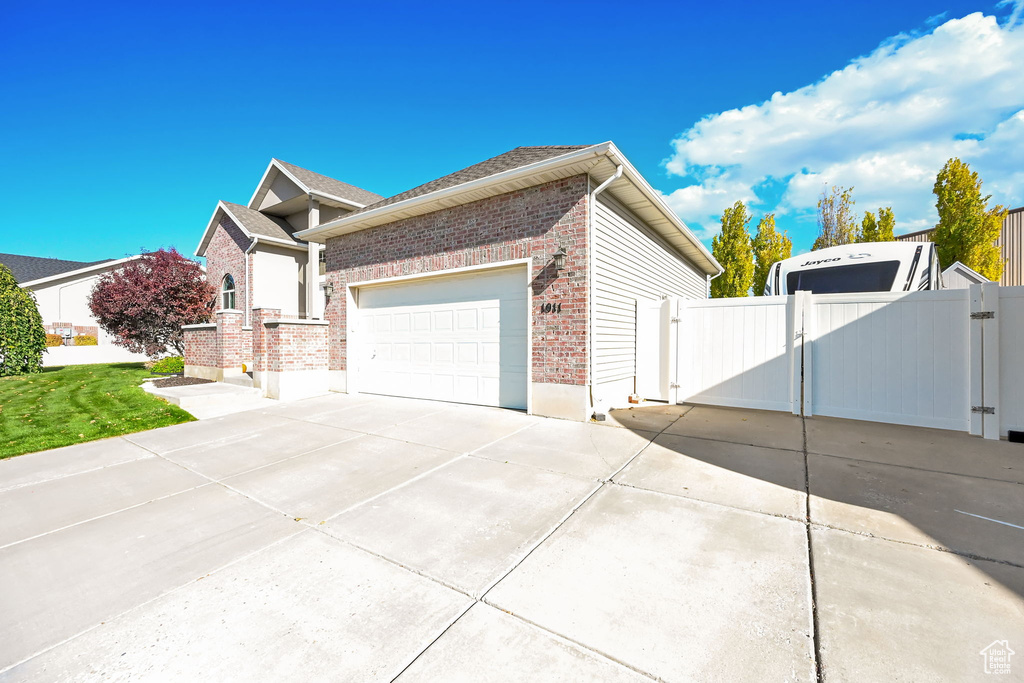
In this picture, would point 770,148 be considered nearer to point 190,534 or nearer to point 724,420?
point 724,420

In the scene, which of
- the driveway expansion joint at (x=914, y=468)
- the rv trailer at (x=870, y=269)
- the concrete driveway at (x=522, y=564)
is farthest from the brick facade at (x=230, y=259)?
the rv trailer at (x=870, y=269)

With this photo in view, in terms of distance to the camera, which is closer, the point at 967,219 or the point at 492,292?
the point at 492,292

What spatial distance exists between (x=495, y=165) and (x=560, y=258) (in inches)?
98.0

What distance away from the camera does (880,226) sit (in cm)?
1431

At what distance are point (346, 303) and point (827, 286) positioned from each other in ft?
30.7

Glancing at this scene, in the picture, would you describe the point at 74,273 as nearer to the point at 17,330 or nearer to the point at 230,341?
the point at 17,330

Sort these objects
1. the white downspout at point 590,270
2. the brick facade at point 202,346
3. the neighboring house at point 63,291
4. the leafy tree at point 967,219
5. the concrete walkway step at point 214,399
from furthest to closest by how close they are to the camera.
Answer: the neighboring house at point 63,291, the leafy tree at point 967,219, the brick facade at point 202,346, the concrete walkway step at point 214,399, the white downspout at point 590,270

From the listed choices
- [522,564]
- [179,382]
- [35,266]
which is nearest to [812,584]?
[522,564]

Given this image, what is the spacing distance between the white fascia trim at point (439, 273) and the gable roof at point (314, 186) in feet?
17.3

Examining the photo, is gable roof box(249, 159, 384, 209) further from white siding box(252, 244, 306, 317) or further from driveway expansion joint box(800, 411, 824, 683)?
driveway expansion joint box(800, 411, 824, 683)

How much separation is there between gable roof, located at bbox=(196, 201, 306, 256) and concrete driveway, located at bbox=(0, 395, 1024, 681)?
9310 millimetres

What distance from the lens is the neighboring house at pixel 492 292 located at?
19.9 ft

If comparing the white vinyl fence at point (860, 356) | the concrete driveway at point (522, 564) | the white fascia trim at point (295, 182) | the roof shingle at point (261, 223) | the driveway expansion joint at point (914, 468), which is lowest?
the concrete driveway at point (522, 564)

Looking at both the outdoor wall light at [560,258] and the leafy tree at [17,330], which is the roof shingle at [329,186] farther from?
the outdoor wall light at [560,258]
